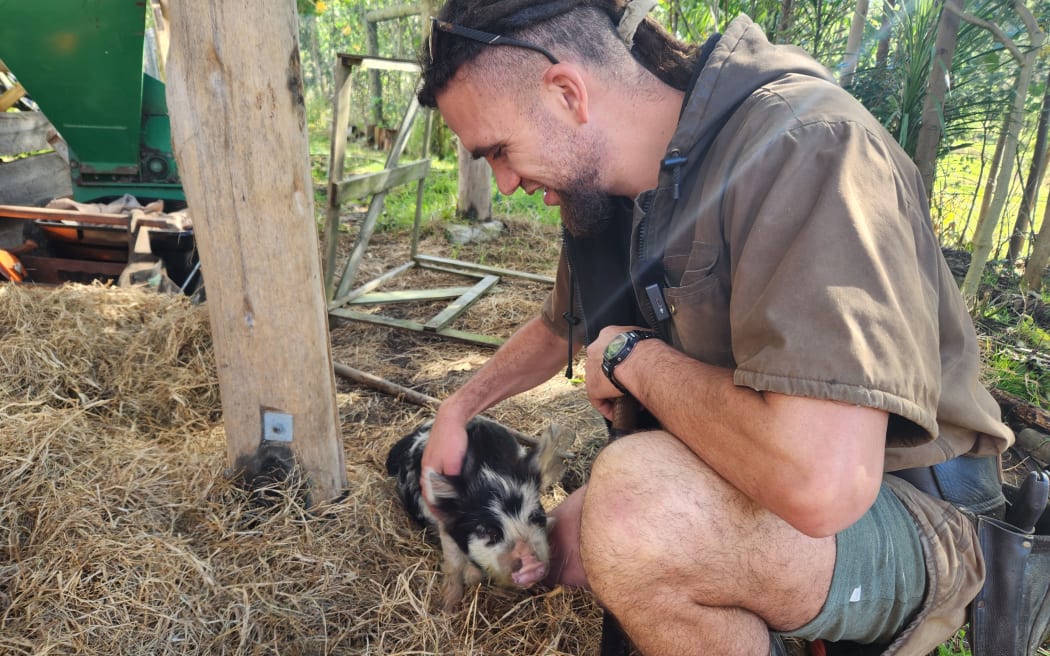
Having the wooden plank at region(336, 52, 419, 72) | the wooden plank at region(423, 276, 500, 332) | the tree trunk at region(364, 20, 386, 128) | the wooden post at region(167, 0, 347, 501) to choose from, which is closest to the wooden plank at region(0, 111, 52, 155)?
the wooden plank at region(336, 52, 419, 72)

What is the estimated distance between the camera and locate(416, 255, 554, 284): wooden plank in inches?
267

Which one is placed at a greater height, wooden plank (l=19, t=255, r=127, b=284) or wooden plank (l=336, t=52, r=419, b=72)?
wooden plank (l=336, t=52, r=419, b=72)

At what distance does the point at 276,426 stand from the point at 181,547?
0.55 metres

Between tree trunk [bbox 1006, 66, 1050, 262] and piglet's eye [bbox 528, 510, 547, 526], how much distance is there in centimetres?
533

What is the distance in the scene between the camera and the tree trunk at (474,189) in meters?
8.54

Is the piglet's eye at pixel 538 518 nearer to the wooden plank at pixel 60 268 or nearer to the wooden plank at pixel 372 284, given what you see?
the wooden plank at pixel 372 284

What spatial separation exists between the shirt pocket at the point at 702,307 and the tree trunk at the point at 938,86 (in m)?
3.30

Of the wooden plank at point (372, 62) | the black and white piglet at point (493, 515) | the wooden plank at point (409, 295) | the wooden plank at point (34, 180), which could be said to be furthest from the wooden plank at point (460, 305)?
the wooden plank at point (34, 180)

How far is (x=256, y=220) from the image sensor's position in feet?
7.97

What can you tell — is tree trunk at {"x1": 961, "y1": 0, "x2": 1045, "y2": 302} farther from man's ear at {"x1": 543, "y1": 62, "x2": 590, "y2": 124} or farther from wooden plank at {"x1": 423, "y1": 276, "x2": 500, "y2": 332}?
wooden plank at {"x1": 423, "y1": 276, "x2": 500, "y2": 332}

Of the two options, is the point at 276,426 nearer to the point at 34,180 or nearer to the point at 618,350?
the point at 618,350

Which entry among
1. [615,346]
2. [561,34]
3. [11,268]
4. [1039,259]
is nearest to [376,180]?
[11,268]

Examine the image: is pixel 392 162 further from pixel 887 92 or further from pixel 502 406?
pixel 887 92

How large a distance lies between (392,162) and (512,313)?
63.8 inches
